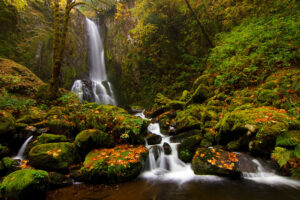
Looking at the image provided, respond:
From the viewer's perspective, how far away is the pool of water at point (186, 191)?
3449mm

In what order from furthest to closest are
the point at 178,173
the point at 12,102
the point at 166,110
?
1. the point at 166,110
2. the point at 12,102
3. the point at 178,173

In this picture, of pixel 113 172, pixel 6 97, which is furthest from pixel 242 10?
A: pixel 6 97

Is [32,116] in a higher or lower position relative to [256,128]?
higher

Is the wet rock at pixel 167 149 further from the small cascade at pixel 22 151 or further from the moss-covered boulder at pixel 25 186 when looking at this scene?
the small cascade at pixel 22 151

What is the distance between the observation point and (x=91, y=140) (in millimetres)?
5301

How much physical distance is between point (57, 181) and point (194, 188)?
3.51 metres

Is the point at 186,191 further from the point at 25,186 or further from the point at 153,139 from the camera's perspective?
the point at 25,186

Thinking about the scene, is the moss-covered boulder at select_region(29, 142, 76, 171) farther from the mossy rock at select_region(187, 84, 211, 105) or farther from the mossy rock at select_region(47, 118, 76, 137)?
the mossy rock at select_region(187, 84, 211, 105)

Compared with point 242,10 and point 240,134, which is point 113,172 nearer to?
point 240,134

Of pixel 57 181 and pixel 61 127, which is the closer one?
pixel 57 181

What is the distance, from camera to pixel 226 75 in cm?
818

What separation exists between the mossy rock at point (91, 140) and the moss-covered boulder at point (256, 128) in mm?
4044

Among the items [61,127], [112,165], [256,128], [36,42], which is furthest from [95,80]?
[256,128]

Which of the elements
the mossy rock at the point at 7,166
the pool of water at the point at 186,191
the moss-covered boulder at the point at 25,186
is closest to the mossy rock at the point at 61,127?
the mossy rock at the point at 7,166
